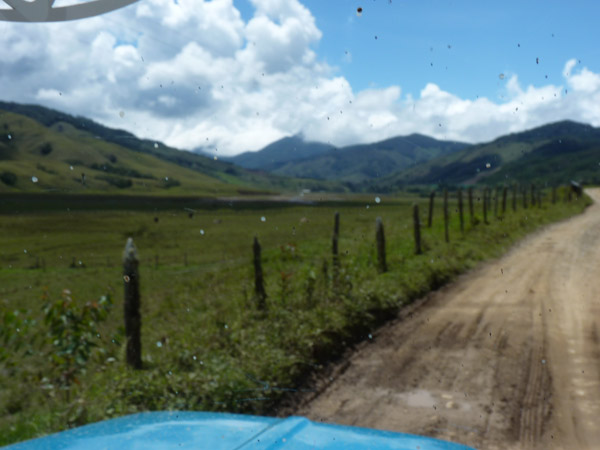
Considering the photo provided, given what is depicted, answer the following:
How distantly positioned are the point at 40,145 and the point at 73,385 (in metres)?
159

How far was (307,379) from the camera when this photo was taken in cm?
Answer: 656

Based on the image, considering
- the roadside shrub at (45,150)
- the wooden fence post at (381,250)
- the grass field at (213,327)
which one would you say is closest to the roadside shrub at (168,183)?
the grass field at (213,327)

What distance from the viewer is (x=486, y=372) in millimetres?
6172

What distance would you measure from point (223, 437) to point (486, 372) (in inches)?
194

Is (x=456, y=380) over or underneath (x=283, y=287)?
underneath

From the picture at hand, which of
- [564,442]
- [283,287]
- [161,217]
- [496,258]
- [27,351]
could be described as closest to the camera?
[564,442]

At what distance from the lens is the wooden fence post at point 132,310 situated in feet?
22.5

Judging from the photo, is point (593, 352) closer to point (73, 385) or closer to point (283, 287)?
point (283, 287)

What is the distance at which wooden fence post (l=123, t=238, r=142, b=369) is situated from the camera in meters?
6.84

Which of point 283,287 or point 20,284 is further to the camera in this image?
point 20,284

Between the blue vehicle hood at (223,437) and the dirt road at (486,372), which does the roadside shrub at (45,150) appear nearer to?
the dirt road at (486,372)

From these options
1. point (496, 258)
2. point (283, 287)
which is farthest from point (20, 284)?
point (496, 258)

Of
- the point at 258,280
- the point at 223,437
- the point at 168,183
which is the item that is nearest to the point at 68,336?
the point at 223,437

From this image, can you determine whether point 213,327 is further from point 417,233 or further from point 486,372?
point 417,233
